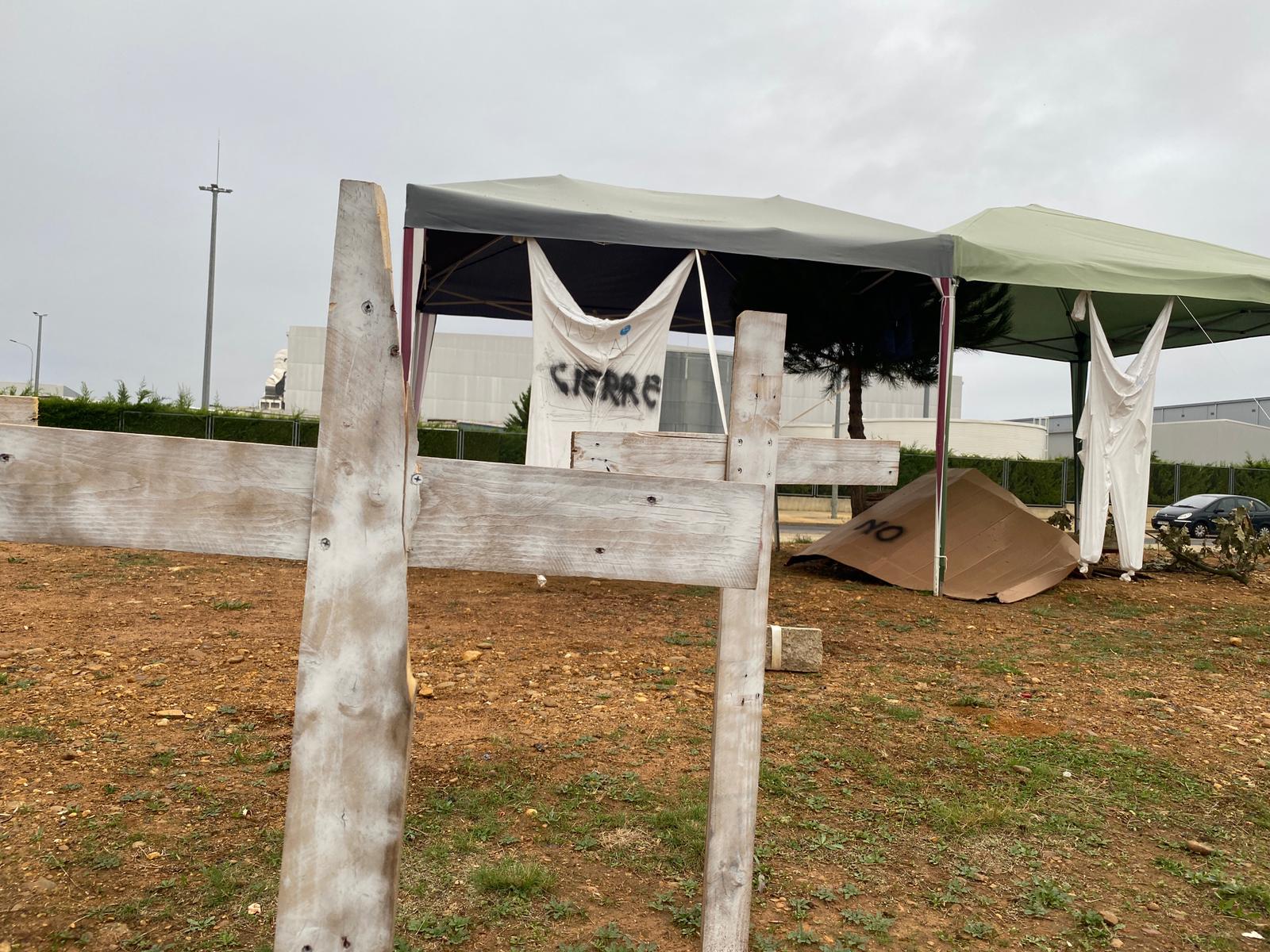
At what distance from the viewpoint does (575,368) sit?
7566 mm

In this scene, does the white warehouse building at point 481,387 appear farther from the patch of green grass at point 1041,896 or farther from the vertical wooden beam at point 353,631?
the vertical wooden beam at point 353,631

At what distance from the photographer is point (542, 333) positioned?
7.60 m

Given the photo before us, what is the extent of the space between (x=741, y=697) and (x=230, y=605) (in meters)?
5.20

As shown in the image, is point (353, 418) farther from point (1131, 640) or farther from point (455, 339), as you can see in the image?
point (455, 339)

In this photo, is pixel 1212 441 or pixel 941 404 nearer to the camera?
pixel 941 404

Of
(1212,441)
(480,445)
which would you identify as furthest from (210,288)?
(1212,441)

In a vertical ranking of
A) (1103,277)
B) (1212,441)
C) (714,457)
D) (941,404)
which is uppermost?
(1212,441)

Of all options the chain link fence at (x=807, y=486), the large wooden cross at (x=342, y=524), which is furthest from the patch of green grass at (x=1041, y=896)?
the chain link fence at (x=807, y=486)

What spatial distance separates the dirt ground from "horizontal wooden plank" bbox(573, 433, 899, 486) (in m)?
1.20

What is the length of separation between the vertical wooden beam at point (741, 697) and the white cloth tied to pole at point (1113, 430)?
751 cm

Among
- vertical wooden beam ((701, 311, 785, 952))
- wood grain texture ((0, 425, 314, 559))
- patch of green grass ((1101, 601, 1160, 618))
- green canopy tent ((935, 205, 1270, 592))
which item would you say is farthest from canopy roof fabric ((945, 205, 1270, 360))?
wood grain texture ((0, 425, 314, 559))

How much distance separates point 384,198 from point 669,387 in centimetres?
3199

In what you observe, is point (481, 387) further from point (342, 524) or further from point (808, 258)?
point (342, 524)

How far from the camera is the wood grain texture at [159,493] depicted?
1312 millimetres
